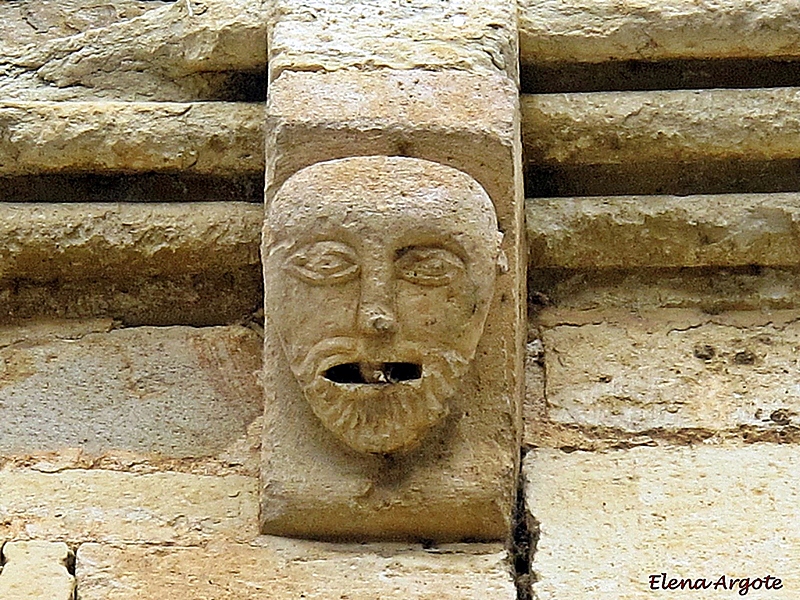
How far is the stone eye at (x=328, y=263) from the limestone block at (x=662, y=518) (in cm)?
45

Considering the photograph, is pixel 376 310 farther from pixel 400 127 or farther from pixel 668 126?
pixel 668 126

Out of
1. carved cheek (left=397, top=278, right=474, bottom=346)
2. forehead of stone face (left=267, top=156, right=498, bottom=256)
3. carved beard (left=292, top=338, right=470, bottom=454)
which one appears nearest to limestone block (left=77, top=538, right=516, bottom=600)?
carved beard (left=292, top=338, right=470, bottom=454)

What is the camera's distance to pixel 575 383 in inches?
105

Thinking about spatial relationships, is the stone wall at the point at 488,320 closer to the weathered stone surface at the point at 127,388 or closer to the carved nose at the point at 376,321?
the weathered stone surface at the point at 127,388

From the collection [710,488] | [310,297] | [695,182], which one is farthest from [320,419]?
[695,182]

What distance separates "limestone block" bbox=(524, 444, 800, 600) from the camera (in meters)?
2.38

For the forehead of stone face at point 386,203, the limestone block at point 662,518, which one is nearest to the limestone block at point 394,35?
the forehead of stone face at point 386,203

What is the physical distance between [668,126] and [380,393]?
2.27 feet

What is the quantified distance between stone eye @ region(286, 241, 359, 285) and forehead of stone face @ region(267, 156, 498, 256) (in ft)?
0.07

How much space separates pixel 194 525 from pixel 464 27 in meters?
0.86

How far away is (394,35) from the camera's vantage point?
104 inches

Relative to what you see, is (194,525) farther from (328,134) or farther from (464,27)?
(464,27)
